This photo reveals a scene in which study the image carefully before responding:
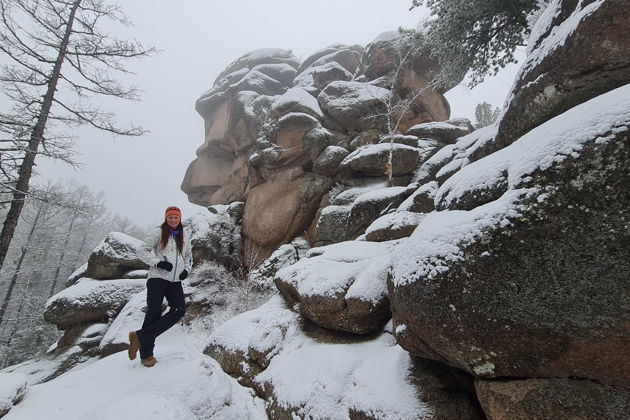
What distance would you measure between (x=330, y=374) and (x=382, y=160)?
1377 cm

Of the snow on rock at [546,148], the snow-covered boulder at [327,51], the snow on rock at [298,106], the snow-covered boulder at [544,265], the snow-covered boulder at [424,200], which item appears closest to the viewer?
the snow-covered boulder at [544,265]

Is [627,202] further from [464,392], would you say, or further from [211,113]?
[211,113]

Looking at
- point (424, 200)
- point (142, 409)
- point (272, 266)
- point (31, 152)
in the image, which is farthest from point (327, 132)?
point (142, 409)

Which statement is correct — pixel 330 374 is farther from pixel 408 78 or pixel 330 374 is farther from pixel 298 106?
pixel 408 78

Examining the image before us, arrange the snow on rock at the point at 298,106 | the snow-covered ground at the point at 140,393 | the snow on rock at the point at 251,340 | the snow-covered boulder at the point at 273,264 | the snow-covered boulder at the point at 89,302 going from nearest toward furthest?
1. the snow-covered ground at the point at 140,393
2. the snow on rock at the point at 251,340
3. the snow-covered boulder at the point at 89,302
4. the snow-covered boulder at the point at 273,264
5. the snow on rock at the point at 298,106

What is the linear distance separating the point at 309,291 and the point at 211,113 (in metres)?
34.0

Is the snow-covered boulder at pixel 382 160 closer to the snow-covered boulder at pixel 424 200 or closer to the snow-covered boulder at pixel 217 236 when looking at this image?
the snow-covered boulder at pixel 424 200

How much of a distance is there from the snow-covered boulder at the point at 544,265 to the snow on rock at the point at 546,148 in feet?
0.04

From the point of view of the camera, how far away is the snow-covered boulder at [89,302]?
51.7 feet

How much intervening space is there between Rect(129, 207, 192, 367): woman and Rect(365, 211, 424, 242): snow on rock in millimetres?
5934

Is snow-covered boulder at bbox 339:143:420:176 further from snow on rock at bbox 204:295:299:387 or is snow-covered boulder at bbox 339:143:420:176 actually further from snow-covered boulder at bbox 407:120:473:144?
snow on rock at bbox 204:295:299:387

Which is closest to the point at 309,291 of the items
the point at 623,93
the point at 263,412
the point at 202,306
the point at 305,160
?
the point at 263,412

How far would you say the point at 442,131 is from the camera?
18672 mm

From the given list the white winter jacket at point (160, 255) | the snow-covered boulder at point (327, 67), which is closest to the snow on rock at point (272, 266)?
the white winter jacket at point (160, 255)
